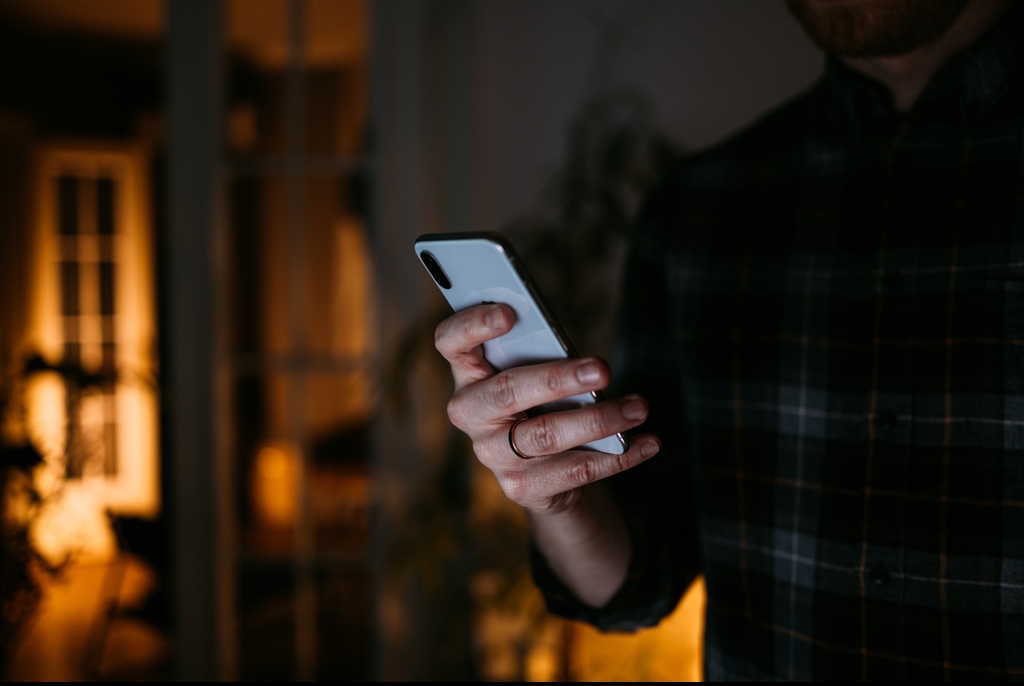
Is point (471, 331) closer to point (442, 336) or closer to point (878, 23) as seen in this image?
point (442, 336)

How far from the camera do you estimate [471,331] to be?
44 cm

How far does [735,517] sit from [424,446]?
105cm

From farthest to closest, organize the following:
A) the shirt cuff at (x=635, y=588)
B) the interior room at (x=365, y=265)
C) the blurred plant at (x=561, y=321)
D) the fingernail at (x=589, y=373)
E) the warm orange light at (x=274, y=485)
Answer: the warm orange light at (x=274, y=485) < the interior room at (x=365, y=265) < the blurred plant at (x=561, y=321) < the shirt cuff at (x=635, y=588) < the fingernail at (x=589, y=373)

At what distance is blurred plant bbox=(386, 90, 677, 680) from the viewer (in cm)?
140

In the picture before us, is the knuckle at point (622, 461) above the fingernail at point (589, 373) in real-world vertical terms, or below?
below

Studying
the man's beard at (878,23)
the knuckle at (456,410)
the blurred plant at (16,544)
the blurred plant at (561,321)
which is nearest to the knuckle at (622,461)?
the knuckle at (456,410)

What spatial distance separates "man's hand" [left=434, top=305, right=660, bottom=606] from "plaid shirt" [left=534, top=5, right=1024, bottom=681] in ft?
0.77

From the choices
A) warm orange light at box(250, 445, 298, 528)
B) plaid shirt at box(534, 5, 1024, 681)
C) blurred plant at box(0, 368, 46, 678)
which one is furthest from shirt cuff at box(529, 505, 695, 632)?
warm orange light at box(250, 445, 298, 528)

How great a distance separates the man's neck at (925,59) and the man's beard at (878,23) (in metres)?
0.02

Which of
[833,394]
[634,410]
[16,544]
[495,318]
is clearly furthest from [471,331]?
[16,544]

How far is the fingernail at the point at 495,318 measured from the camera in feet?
1.43

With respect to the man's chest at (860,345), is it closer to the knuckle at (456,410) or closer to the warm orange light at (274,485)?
the knuckle at (456,410)

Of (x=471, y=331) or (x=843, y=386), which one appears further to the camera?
(x=843, y=386)

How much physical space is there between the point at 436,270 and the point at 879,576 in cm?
52
